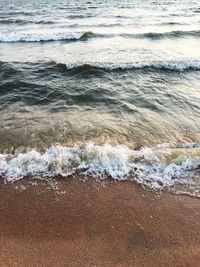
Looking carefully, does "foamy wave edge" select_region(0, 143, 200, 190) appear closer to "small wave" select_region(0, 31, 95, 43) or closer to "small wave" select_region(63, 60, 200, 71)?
"small wave" select_region(63, 60, 200, 71)

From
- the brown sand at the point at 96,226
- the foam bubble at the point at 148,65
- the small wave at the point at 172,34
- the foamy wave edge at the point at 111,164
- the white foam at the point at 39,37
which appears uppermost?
the brown sand at the point at 96,226

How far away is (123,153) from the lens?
5957mm

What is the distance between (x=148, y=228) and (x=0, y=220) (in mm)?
2023

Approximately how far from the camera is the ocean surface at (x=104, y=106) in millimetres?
5672

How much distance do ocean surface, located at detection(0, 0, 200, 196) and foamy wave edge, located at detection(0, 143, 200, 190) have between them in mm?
17

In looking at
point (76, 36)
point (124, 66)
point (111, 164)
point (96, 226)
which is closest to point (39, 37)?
point (76, 36)

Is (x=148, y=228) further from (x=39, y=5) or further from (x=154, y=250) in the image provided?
(x=39, y=5)

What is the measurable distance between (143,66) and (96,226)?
839cm

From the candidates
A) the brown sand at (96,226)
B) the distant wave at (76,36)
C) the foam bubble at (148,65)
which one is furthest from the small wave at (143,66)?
the brown sand at (96,226)

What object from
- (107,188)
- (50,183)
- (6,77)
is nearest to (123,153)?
(107,188)

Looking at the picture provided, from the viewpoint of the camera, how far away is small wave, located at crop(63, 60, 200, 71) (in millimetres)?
11750

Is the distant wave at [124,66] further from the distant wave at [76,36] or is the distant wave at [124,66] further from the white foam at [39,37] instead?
the white foam at [39,37]

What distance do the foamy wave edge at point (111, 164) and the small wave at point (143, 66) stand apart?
20.1ft

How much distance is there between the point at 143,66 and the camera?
11.9 m
